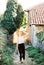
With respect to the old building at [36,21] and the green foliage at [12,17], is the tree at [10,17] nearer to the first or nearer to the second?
the green foliage at [12,17]

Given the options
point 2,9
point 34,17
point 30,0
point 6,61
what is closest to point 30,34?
point 34,17

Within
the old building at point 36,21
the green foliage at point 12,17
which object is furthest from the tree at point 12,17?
the old building at point 36,21

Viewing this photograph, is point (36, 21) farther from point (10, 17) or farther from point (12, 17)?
point (10, 17)

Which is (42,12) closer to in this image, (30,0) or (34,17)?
(34,17)

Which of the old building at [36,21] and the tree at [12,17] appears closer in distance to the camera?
the old building at [36,21]

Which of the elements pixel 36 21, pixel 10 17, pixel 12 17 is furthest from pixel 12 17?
pixel 36 21

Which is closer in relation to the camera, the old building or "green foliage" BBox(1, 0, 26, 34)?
the old building

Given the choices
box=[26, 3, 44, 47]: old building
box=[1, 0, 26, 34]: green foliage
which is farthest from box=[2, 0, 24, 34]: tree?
box=[26, 3, 44, 47]: old building

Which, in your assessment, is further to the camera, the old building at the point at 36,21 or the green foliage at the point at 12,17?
the green foliage at the point at 12,17

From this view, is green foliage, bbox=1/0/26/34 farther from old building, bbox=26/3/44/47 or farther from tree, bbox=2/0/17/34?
old building, bbox=26/3/44/47

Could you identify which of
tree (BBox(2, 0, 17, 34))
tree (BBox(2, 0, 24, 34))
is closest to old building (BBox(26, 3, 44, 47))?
tree (BBox(2, 0, 24, 34))

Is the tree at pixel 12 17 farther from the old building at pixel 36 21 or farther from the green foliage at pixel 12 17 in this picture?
the old building at pixel 36 21

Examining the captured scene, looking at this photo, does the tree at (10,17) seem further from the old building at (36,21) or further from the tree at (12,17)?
the old building at (36,21)

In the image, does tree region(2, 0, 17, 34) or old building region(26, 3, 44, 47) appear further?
tree region(2, 0, 17, 34)
